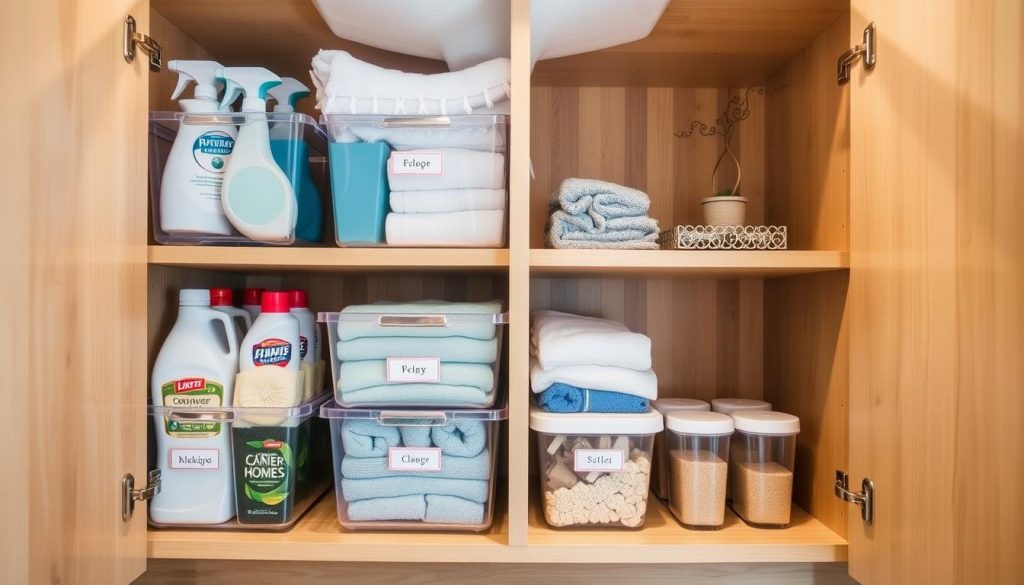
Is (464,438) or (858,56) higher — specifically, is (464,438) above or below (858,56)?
below

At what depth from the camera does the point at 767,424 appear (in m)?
1.00

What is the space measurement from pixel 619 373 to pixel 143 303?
2.37 feet

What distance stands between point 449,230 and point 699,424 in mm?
502

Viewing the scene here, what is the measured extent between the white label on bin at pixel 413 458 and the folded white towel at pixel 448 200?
37 centimetres

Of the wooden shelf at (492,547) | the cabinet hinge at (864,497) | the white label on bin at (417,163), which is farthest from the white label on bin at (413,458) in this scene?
the cabinet hinge at (864,497)

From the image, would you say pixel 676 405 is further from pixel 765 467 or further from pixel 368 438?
pixel 368 438

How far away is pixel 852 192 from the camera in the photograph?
93 cm

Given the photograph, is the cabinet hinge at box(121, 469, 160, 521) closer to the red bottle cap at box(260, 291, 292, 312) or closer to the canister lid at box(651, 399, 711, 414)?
the red bottle cap at box(260, 291, 292, 312)

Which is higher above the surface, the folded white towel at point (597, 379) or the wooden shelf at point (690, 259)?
the wooden shelf at point (690, 259)

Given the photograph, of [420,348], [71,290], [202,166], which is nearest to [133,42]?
[202,166]

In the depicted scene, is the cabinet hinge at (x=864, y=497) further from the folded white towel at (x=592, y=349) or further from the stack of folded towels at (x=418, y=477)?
the stack of folded towels at (x=418, y=477)

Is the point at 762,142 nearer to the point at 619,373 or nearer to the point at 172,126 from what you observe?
the point at 619,373

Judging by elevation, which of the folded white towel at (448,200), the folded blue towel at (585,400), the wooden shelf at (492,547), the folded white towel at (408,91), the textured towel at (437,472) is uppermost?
the folded white towel at (408,91)

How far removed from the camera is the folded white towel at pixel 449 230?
3.15 feet
